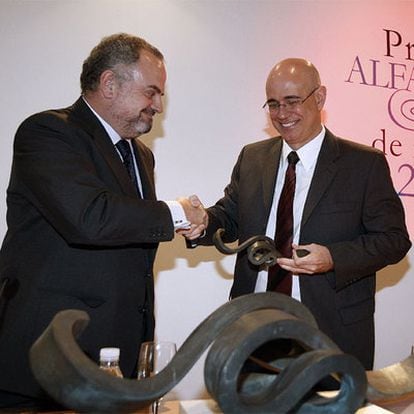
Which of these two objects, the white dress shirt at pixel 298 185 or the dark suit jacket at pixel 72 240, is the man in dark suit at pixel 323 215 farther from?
the dark suit jacket at pixel 72 240

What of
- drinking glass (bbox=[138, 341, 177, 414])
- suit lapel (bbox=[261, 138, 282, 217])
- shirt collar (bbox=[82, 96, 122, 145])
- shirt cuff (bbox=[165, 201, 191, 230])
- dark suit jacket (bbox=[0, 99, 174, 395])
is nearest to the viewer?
drinking glass (bbox=[138, 341, 177, 414])

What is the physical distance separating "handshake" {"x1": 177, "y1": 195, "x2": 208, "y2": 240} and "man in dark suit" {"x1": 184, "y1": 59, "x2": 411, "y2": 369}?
1cm

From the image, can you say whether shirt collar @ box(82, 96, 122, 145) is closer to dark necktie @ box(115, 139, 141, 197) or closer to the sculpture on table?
dark necktie @ box(115, 139, 141, 197)

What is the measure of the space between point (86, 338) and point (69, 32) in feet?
5.60

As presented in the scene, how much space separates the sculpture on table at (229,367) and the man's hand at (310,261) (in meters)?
1.27

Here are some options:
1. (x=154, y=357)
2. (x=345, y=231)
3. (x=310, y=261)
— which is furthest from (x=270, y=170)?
(x=154, y=357)

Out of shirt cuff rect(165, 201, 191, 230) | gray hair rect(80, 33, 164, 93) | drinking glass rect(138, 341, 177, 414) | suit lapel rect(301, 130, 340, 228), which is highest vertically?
gray hair rect(80, 33, 164, 93)

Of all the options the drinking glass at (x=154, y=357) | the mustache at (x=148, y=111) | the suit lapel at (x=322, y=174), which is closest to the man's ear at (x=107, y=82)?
the mustache at (x=148, y=111)

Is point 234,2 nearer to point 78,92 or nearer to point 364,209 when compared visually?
point 78,92

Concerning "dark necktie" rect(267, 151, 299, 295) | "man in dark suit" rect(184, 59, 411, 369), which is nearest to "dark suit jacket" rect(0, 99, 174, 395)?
"man in dark suit" rect(184, 59, 411, 369)

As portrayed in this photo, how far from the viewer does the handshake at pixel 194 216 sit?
2.42m

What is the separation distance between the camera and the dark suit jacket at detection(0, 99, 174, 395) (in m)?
2.12

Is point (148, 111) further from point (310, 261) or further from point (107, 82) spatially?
point (310, 261)

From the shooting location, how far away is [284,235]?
2.63 m
